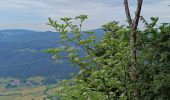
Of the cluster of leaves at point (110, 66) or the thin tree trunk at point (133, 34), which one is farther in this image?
the thin tree trunk at point (133, 34)

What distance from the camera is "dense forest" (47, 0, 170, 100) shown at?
10.9 metres

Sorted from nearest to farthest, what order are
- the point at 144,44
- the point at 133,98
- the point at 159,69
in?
1. the point at 133,98
2. the point at 159,69
3. the point at 144,44

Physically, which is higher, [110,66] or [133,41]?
[133,41]

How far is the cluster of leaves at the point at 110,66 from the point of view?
35.6ft

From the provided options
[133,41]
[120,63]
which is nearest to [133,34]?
[133,41]

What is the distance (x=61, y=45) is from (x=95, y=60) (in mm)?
1283

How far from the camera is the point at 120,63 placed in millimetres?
11219

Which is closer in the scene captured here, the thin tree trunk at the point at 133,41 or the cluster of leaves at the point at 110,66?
the cluster of leaves at the point at 110,66

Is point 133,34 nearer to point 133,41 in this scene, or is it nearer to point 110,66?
point 133,41

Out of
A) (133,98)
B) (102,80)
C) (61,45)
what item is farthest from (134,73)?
(61,45)

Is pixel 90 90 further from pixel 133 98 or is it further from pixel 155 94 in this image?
pixel 155 94

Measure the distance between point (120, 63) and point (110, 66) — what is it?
1.44ft

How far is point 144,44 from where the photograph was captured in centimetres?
1341

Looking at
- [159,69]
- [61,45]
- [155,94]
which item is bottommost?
[155,94]
